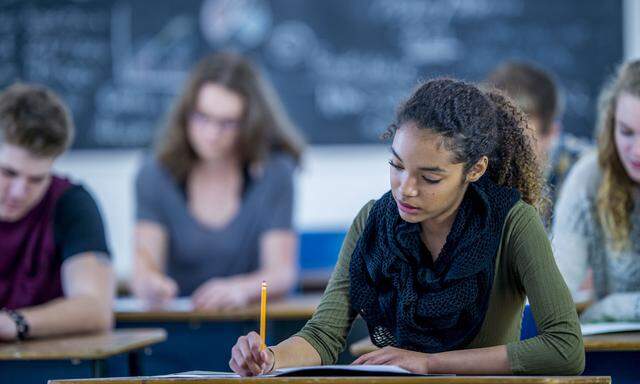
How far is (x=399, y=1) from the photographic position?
15.5 ft

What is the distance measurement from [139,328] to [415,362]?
4.97 ft

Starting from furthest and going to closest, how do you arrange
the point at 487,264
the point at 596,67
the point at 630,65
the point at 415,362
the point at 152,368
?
the point at 596,67 → the point at 152,368 → the point at 630,65 → the point at 487,264 → the point at 415,362

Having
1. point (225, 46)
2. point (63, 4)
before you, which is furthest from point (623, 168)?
point (63, 4)

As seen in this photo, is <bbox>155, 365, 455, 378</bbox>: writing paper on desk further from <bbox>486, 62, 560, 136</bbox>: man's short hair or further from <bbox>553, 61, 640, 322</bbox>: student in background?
<bbox>486, 62, 560, 136</bbox>: man's short hair

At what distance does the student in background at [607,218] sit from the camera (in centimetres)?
245

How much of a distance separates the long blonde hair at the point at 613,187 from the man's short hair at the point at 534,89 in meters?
0.59

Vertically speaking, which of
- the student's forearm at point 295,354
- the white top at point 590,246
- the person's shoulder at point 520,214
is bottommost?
the student's forearm at point 295,354

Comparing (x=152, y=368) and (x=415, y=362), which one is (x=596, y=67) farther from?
(x=415, y=362)

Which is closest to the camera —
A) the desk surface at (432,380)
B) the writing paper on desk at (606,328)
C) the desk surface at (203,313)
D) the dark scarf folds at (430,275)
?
the desk surface at (432,380)

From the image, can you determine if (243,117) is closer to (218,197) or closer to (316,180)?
(218,197)

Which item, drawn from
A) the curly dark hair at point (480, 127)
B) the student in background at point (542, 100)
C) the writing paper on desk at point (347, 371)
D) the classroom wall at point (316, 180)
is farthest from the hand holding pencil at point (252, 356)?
the classroom wall at point (316, 180)

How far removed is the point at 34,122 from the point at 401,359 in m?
1.37

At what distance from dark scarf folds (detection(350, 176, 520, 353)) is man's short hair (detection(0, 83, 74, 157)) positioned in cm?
108

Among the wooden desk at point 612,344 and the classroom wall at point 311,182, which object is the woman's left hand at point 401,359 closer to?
the wooden desk at point 612,344
